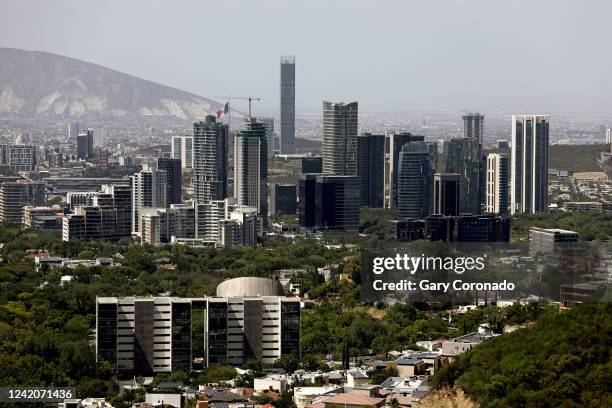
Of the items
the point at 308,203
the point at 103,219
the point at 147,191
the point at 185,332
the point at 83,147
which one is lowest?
the point at 185,332

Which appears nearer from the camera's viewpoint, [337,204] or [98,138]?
[337,204]

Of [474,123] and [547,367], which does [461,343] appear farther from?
[474,123]

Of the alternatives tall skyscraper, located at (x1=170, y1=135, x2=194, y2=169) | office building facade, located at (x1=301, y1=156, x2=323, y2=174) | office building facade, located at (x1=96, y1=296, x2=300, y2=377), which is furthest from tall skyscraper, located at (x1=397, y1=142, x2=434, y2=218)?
office building facade, located at (x1=96, y1=296, x2=300, y2=377)

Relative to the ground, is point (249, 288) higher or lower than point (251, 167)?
lower

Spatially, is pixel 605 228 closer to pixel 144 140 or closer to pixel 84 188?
pixel 84 188

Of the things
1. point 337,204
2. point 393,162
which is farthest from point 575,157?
point 337,204

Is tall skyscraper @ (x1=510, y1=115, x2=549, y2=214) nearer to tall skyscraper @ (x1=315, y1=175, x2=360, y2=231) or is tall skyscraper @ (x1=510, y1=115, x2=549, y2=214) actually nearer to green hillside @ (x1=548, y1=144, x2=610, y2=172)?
tall skyscraper @ (x1=315, y1=175, x2=360, y2=231)

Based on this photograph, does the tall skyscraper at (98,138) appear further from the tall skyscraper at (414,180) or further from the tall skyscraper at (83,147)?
the tall skyscraper at (414,180)
